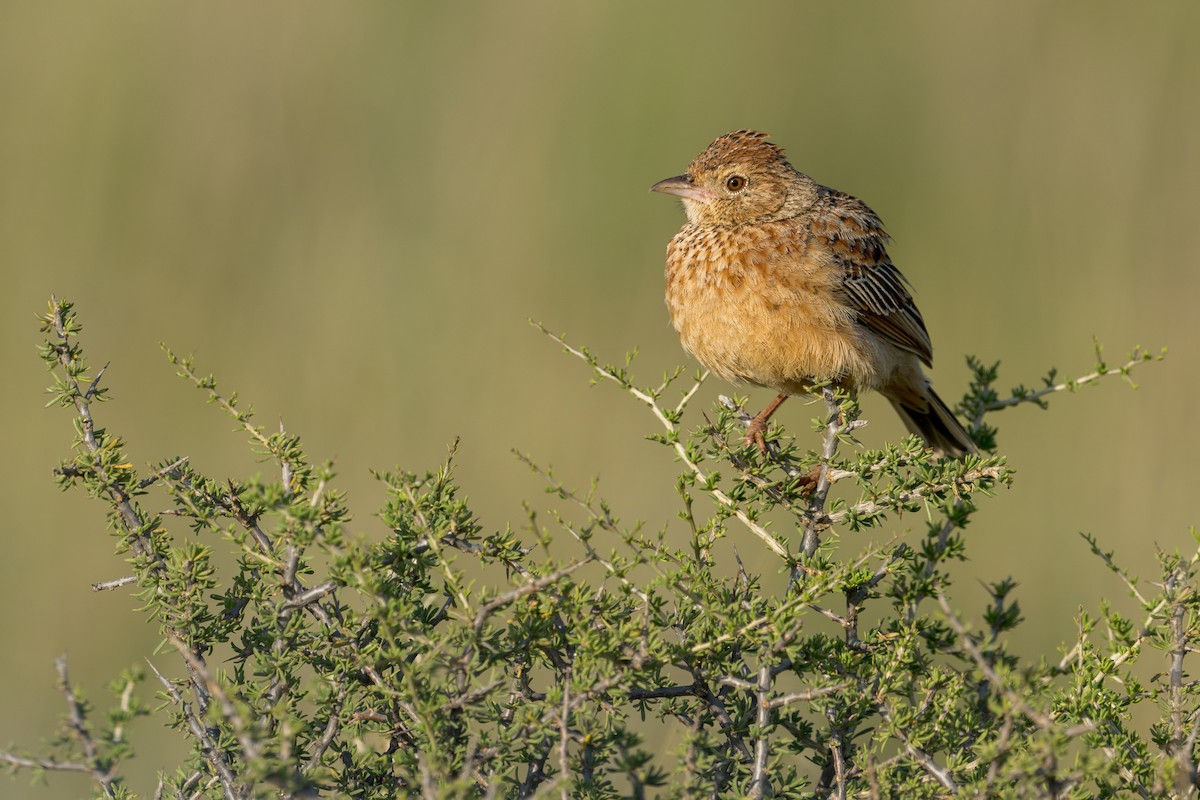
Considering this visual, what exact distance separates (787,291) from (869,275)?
491 millimetres

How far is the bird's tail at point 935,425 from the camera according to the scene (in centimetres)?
522

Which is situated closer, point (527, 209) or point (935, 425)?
point (935, 425)

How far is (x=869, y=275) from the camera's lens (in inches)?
204

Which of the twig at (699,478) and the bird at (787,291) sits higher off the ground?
the bird at (787,291)

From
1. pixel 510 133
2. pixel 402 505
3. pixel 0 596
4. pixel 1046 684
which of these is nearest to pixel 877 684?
pixel 1046 684

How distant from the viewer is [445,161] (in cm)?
802

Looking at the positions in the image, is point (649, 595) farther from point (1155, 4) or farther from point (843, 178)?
point (1155, 4)

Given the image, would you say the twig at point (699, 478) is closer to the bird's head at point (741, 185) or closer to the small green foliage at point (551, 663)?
the small green foliage at point (551, 663)

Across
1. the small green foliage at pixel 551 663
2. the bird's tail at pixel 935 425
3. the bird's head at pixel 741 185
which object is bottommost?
the small green foliage at pixel 551 663

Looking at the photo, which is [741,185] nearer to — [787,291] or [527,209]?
[787,291]

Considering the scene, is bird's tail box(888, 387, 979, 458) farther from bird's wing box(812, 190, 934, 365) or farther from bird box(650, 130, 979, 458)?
bird's wing box(812, 190, 934, 365)

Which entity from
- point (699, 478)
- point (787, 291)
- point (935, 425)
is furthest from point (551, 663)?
point (935, 425)

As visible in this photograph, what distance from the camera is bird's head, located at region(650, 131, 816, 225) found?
17.5 ft

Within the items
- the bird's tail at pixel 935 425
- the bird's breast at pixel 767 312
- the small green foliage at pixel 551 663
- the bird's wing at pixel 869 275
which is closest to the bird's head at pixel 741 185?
the bird's wing at pixel 869 275
